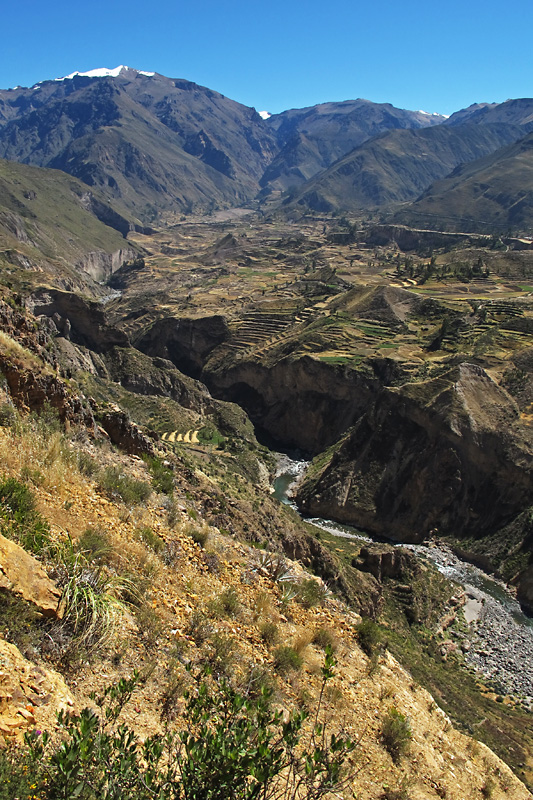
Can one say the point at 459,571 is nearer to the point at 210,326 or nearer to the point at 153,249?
the point at 210,326

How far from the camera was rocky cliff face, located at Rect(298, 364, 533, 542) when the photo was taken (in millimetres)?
38219

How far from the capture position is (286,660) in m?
7.98

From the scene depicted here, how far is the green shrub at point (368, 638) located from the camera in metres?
9.81

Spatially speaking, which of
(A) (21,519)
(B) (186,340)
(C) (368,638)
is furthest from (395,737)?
(B) (186,340)

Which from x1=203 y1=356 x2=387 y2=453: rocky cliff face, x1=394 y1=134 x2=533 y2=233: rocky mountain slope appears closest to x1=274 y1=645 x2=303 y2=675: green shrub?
x1=203 y1=356 x2=387 y2=453: rocky cliff face

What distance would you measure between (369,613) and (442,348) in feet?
136

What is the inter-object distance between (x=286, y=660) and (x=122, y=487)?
456cm

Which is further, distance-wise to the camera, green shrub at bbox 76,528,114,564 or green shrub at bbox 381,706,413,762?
green shrub at bbox 381,706,413,762

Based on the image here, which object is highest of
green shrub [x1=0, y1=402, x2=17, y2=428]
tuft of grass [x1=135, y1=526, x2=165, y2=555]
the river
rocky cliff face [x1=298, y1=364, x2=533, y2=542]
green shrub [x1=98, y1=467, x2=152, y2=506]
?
green shrub [x1=0, y1=402, x2=17, y2=428]

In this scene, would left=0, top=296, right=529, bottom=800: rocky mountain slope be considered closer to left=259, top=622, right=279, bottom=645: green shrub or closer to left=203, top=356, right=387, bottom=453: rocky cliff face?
left=259, top=622, right=279, bottom=645: green shrub

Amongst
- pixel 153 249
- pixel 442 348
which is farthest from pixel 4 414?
pixel 153 249

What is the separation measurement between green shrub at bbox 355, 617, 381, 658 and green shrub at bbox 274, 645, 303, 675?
2228mm

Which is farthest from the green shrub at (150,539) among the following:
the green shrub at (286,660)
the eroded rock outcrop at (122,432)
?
the eroded rock outcrop at (122,432)

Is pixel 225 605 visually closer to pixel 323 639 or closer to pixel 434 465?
pixel 323 639
